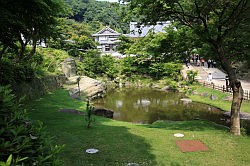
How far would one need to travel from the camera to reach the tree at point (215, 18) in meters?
8.74

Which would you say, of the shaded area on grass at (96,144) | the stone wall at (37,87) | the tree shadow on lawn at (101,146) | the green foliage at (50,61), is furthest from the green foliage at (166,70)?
the tree shadow on lawn at (101,146)

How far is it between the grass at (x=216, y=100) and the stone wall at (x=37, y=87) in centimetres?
1364

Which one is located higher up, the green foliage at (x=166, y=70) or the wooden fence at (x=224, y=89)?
the green foliage at (x=166, y=70)

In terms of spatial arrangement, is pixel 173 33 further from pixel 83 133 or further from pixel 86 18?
pixel 86 18

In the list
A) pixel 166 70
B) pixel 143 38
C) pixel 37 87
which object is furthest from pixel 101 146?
pixel 166 70

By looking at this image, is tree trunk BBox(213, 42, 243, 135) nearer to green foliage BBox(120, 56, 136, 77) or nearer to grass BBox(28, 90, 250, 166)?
grass BBox(28, 90, 250, 166)

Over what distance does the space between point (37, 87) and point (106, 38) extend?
Result: 1425 inches

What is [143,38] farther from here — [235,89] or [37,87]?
[37,87]

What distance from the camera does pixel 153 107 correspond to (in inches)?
811

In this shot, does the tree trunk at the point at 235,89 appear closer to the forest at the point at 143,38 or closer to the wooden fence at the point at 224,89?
the forest at the point at 143,38

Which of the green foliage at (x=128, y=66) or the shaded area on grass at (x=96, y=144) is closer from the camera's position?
the shaded area on grass at (x=96, y=144)

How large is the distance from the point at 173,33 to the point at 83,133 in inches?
226

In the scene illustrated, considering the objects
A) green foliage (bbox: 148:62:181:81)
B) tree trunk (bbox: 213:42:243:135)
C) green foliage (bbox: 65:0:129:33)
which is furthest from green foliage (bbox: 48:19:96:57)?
tree trunk (bbox: 213:42:243:135)

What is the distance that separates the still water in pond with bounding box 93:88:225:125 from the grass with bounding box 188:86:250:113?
2.17 ft
